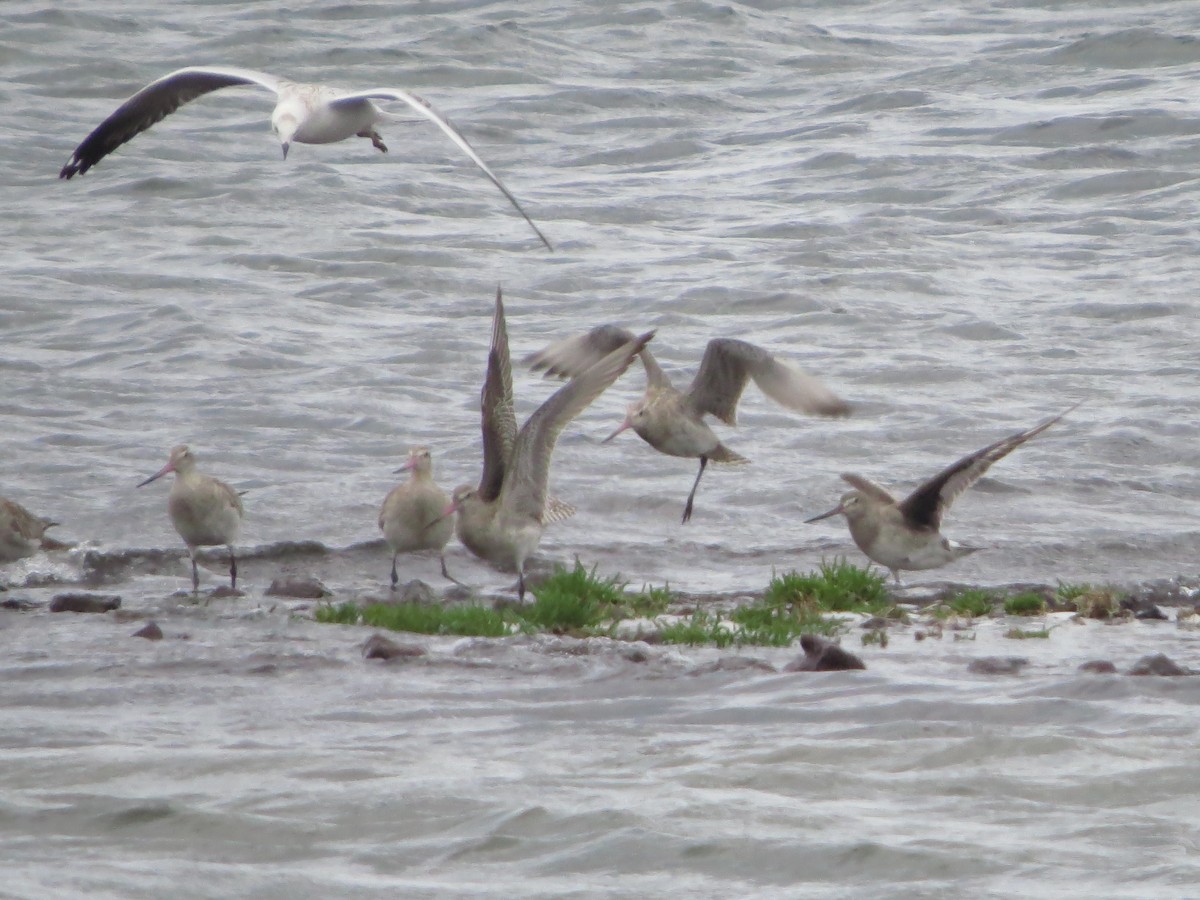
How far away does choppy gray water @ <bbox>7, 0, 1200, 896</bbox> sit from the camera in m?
6.01

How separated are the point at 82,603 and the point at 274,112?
3.72m

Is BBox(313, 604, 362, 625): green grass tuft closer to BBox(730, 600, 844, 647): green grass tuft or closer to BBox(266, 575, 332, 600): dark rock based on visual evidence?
BBox(266, 575, 332, 600): dark rock

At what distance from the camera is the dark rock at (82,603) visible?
9125 millimetres

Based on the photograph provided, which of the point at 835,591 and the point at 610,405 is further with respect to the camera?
the point at 610,405

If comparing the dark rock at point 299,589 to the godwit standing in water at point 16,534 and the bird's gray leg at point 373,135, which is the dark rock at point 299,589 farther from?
the bird's gray leg at point 373,135

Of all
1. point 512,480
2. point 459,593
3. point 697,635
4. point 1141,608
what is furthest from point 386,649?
point 1141,608

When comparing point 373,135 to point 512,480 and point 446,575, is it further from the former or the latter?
point 512,480

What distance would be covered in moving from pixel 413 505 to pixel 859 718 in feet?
12.6

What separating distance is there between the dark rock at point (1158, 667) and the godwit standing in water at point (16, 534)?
5655 mm

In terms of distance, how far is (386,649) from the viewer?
8.09 metres

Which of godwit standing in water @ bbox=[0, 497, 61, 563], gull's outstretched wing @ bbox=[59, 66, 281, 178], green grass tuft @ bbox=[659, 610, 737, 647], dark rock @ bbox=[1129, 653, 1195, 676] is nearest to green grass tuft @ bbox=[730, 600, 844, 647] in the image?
green grass tuft @ bbox=[659, 610, 737, 647]

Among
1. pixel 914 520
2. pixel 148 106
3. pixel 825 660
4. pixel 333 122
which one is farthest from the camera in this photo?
pixel 148 106

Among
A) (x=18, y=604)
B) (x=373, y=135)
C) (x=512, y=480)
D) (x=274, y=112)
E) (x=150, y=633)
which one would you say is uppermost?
(x=274, y=112)

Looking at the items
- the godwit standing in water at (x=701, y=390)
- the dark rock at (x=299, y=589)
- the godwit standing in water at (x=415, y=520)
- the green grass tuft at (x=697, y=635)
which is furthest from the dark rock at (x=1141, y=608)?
the dark rock at (x=299, y=589)
